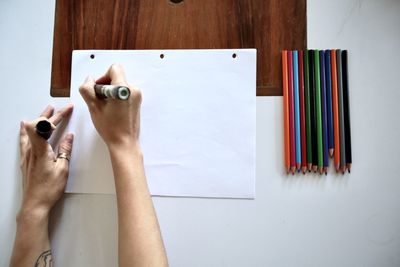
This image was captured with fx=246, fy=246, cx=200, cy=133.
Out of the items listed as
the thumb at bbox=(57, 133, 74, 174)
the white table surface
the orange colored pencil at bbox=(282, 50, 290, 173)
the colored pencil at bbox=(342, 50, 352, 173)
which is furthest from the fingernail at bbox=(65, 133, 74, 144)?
the colored pencil at bbox=(342, 50, 352, 173)

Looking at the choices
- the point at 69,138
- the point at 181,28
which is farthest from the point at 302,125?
the point at 69,138

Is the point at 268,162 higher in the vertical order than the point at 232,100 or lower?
lower

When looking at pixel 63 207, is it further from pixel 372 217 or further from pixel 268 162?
pixel 372 217

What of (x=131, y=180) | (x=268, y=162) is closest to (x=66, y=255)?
(x=131, y=180)

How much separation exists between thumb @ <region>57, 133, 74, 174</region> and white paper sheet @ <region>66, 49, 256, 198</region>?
1 centimetres

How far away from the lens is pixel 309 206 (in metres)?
0.44

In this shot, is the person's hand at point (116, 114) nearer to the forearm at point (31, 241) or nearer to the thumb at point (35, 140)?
the thumb at point (35, 140)

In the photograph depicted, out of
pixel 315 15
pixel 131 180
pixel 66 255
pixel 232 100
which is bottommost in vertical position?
pixel 66 255

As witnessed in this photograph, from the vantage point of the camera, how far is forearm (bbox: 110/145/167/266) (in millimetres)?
353

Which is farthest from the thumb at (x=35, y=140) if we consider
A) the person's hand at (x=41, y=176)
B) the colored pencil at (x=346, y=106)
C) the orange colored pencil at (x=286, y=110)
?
the colored pencil at (x=346, y=106)

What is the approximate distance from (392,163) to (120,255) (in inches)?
19.0

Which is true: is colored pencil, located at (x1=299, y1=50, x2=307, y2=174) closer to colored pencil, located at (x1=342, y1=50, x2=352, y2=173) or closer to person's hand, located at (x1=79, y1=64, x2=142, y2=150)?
colored pencil, located at (x1=342, y1=50, x2=352, y2=173)

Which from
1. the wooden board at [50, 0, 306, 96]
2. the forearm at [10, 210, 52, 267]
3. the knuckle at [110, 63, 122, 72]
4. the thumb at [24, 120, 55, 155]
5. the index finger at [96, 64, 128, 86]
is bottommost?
the forearm at [10, 210, 52, 267]

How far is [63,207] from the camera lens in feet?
1.52
